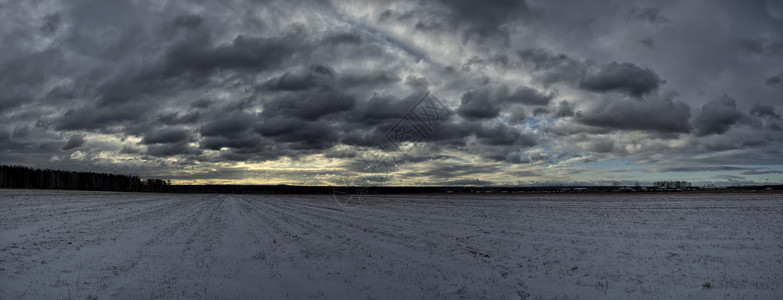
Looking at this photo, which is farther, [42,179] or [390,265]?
[42,179]

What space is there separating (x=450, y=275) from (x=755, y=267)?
9.40 meters

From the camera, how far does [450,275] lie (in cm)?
1214

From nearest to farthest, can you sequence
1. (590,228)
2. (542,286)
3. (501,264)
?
(542,286), (501,264), (590,228)

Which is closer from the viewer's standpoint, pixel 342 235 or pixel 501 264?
pixel 501 264

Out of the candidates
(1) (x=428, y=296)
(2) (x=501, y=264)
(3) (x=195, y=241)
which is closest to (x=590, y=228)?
(2) (x=501, y=264)

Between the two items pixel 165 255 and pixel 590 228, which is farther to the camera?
pixel 590 228

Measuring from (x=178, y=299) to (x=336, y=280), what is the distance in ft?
12.7

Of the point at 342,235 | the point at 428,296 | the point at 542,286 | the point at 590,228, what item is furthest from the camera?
the point at 590,228

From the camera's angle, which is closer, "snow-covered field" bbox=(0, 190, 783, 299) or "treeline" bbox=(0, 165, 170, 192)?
"snow-covered field" bbox=(0, 190, 783, 299)

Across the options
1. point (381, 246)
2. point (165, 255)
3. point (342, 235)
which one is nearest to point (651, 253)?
point (381, 246)

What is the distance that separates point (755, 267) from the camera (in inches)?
510

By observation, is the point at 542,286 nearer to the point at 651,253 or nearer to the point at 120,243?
the point at 651,253

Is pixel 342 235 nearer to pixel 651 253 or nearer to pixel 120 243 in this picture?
pixel 120 243

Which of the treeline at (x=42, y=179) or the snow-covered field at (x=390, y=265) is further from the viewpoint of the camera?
the treeline at (x=42, y=179)
